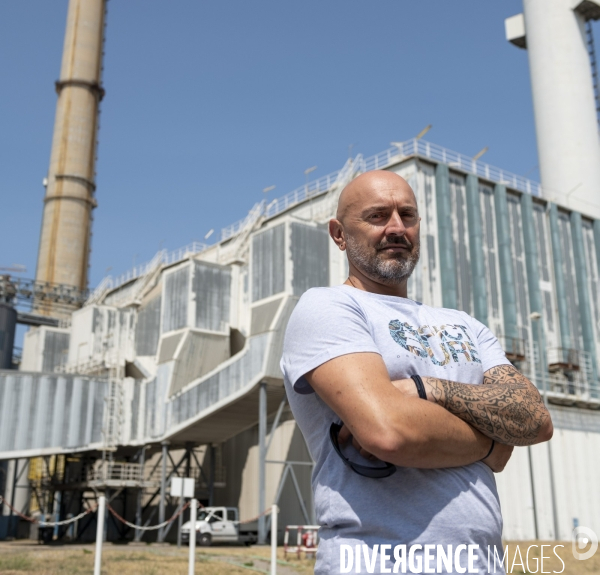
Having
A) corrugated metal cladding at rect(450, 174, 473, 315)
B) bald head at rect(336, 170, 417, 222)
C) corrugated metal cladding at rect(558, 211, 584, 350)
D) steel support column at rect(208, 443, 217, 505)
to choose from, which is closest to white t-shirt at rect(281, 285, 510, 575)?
bald head at rect(336, 170, 417, 222)

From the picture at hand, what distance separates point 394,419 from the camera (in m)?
2.23

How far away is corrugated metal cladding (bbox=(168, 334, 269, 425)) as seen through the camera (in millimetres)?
29469

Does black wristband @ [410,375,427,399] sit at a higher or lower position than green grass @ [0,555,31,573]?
higher

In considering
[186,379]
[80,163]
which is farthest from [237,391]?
[80,163]

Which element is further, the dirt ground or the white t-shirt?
the dirt ground

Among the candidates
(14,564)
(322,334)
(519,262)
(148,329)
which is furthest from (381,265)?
(148,329)

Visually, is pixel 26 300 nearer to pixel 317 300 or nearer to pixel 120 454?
pixel 120 454

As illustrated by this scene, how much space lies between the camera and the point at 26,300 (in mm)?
54969

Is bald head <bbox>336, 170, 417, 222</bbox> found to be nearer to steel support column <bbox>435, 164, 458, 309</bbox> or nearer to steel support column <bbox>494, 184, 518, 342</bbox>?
steel support column <bbox>435, 164, 458, 309</bbox>

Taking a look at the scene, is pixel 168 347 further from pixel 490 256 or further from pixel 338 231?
pixel 338 231

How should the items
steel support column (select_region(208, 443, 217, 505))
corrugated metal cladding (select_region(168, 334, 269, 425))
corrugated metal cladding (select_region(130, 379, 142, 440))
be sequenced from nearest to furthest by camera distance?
1. corrugated metal cladding (select_region(168, 334, 269, 425))
2. corrugated metal cladding (select_region(130, 379, 142, 440))
3. steel support column (select_region(208, 443, 217, 505))

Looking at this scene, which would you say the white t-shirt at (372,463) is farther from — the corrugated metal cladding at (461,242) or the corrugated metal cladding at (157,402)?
the corrugated metal cladding at (157,402)

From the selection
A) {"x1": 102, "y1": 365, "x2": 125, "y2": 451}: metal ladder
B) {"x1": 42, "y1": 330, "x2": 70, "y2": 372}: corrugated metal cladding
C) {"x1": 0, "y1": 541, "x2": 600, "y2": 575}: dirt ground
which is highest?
{"x1": 42, "y1": 330, "x2": 70, "y2": 372}: corrugated metal cladding

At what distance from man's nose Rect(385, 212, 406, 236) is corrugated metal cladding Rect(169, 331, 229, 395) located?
30846mm
